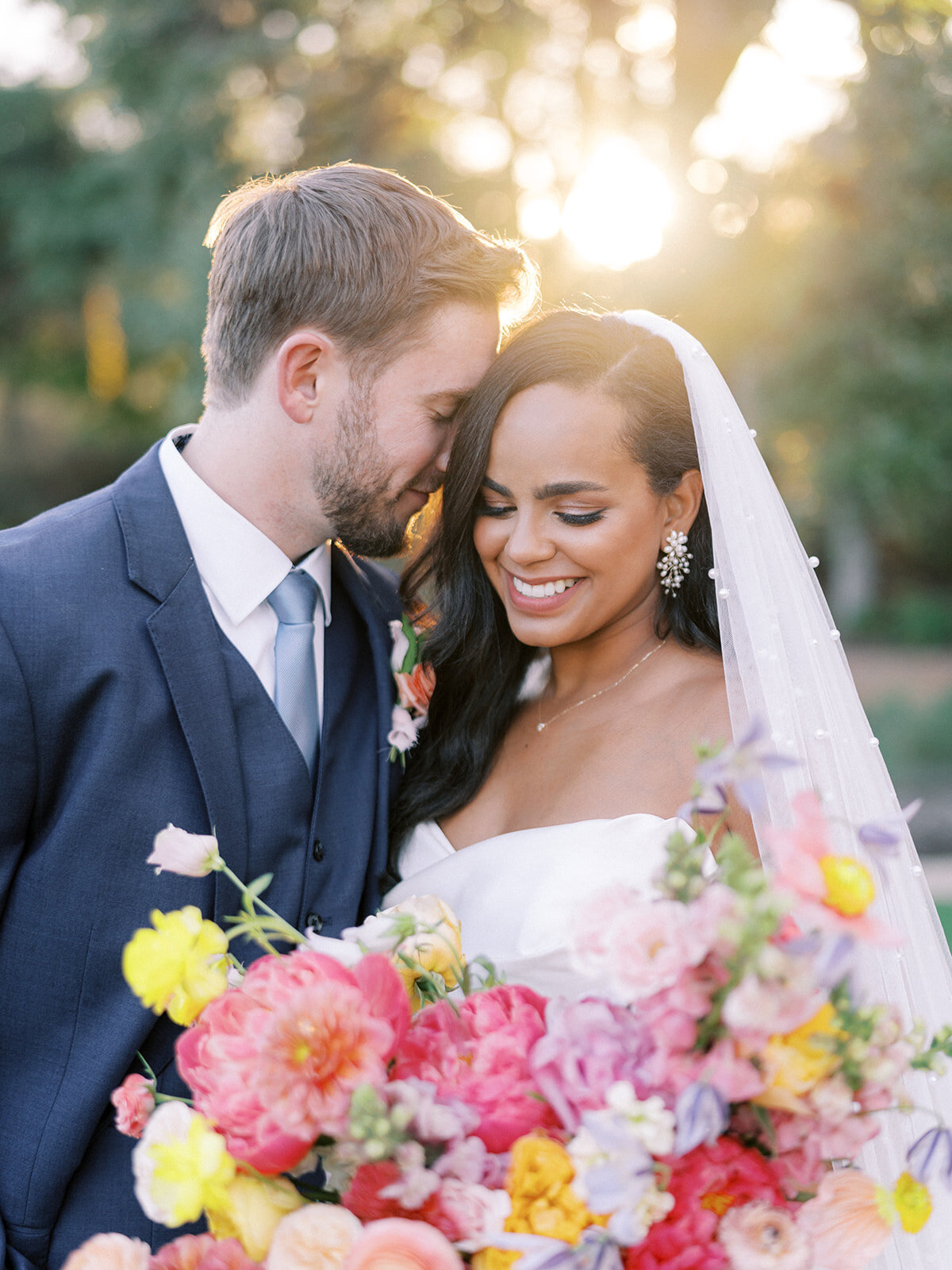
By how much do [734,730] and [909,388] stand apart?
685cm

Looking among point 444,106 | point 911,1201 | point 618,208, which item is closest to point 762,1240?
point 911,1201

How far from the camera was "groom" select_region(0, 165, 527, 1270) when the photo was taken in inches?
84.9

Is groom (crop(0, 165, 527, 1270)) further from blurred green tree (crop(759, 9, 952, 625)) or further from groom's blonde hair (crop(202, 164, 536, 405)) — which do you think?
blurred green tree (crop(759, 9, 952, 625))

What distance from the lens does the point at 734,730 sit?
7.68 feet

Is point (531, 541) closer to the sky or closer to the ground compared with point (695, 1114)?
closer to the sky

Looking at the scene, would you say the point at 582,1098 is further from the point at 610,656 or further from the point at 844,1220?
the point at 610,656

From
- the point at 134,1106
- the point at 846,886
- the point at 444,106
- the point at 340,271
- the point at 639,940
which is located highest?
the point at 444,106

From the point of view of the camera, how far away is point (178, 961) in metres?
1.38

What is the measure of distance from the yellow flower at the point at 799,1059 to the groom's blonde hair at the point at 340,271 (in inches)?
73.2

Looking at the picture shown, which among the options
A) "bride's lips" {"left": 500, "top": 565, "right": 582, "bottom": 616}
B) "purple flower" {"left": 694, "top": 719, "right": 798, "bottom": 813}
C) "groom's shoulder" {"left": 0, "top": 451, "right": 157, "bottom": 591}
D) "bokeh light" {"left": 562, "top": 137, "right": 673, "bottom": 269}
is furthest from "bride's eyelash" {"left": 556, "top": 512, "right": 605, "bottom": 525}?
"bokeh light" {"left": 562, "top": 137, "right": 673, "bottom": 269}

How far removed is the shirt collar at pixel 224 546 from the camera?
2.53 metres

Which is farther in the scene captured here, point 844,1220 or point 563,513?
point 563,513

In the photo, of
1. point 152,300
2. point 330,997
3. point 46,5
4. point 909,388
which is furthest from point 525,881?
point 152,300

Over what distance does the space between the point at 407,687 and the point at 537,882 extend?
25.9 inches
